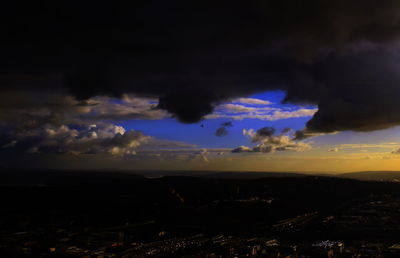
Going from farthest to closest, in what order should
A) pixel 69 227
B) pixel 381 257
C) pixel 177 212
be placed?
pixel 177 212
pixel 69 227
pixel 381 257

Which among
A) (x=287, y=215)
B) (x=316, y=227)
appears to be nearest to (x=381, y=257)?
(x=316, y=227)

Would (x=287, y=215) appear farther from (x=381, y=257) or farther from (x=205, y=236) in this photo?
(x=381, y=257)

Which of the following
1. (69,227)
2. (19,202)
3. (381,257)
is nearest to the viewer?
(381,257)

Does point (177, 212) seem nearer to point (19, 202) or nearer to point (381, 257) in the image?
point (19, 202)

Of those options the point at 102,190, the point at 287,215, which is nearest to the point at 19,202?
the point at 102,190

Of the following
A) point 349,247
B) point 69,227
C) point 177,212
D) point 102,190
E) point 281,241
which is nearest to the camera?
point 349,247

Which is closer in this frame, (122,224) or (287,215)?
(122,224)
